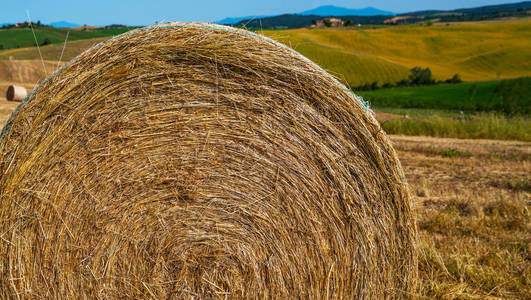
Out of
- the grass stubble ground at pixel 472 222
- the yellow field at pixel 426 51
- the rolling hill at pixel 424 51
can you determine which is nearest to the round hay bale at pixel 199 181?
the grass stubble ground at pixel 472 222

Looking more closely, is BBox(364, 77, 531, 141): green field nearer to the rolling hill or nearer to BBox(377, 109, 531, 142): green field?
BBox(377, 109, 531, 142): green field

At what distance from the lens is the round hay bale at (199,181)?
9.39 feet

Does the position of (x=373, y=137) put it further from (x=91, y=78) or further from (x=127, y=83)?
(x=91, y=78)

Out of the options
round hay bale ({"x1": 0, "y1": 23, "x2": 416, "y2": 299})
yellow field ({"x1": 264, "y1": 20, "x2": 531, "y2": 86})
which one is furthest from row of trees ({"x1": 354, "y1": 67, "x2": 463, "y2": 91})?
round hay bale ({"x1": 0, "y1": 23, "x2": 416, "y2": 299})

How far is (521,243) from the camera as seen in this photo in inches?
179

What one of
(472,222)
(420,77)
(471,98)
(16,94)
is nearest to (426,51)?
(420,77)

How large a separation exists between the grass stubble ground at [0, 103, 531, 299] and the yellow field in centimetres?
3219

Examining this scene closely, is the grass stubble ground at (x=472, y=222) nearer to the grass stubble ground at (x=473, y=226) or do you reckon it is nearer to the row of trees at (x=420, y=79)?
the grass stubble ground at (x=473, y=226)

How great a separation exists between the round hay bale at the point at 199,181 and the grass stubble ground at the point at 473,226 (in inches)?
27.7

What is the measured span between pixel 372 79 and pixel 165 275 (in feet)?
143

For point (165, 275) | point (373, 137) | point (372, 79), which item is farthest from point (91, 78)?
point (372, 79)

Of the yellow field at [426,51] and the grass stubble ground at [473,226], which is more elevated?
the grass stubble ground at [473,226]

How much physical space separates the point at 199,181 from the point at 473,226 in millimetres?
3442

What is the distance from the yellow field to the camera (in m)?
46.0
